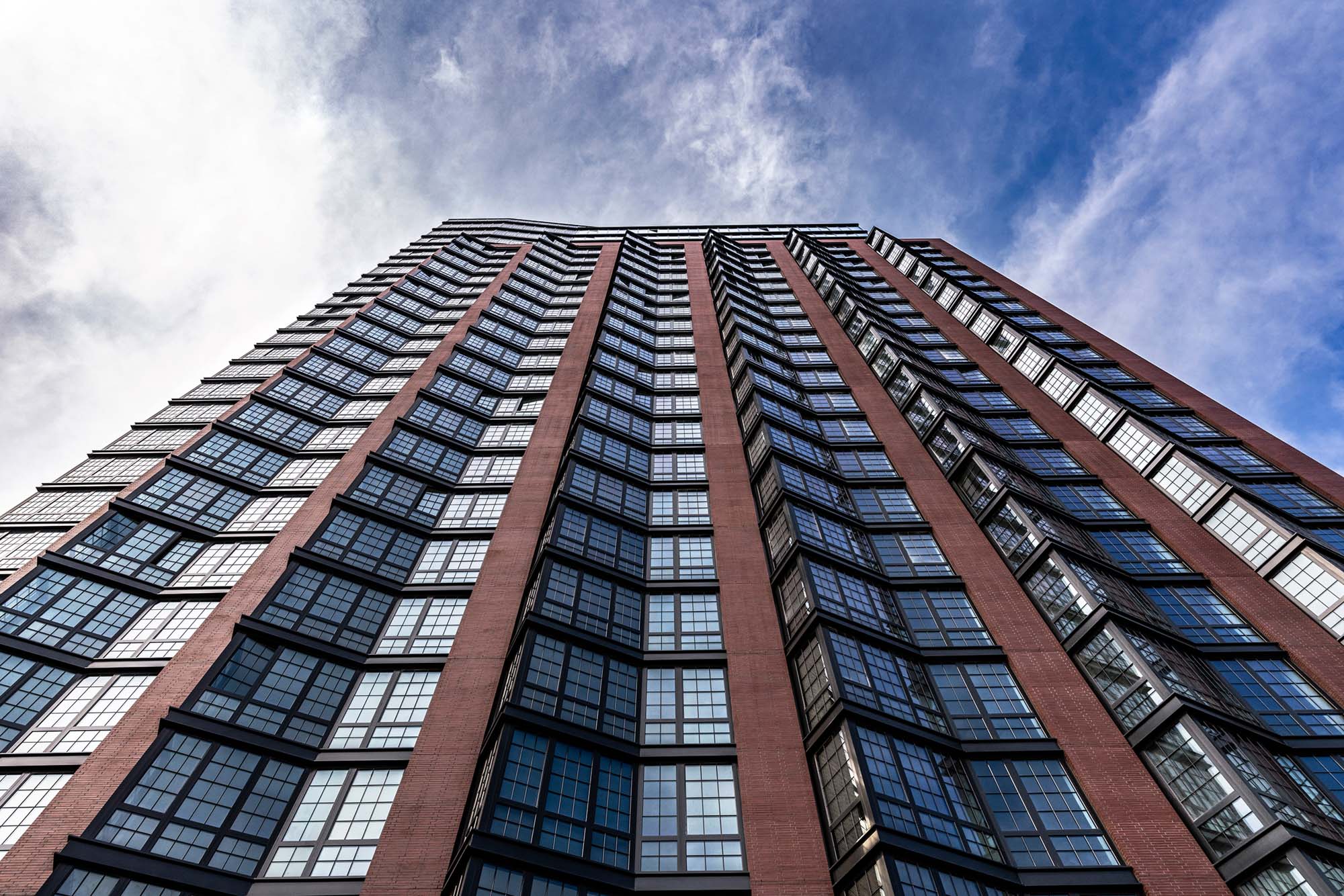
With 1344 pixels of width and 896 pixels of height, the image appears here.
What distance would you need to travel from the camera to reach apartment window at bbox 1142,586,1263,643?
30.2 m

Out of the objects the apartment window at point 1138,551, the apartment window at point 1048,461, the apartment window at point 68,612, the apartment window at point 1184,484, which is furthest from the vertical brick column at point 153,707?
the apartment window at point 1184,484

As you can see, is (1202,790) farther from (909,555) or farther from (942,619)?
(909,555)

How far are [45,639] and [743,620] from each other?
81.6 ft

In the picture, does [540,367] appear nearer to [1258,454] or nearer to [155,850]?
[155,850]

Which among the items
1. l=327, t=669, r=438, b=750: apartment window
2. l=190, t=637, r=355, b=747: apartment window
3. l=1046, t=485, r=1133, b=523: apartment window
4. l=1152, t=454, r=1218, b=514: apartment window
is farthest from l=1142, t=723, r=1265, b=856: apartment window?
l=190, t=637, r=355, b=747: apartment window

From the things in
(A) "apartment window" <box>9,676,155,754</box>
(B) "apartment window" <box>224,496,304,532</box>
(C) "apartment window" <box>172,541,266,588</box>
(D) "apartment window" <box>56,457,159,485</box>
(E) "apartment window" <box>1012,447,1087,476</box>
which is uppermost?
(E) "apartment window" <box>1012,447,1087,476</box>

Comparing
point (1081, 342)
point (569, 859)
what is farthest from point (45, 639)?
point (1081, 342)

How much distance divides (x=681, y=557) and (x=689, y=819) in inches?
530

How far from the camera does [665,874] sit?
69.1 feet

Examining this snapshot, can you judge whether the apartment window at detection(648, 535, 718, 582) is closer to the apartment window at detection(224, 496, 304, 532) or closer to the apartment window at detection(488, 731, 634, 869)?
the apartment window at detection(488, 731, 634, 869)

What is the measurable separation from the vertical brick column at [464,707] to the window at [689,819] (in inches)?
209

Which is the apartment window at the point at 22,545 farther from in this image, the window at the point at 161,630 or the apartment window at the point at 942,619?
the apartment window at the point at 942,619

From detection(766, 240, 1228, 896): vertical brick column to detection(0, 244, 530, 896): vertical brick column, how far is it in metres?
27.2

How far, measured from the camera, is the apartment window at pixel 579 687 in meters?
25.0
